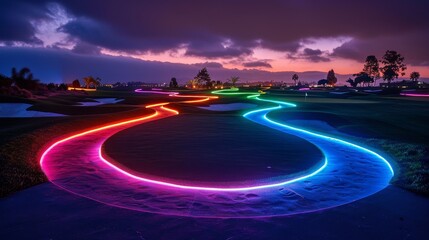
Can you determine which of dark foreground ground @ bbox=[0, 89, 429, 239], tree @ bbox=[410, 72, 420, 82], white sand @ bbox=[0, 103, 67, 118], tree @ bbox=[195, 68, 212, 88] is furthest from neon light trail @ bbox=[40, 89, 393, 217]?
tree @ bbox=[410, 72, 420, 82]

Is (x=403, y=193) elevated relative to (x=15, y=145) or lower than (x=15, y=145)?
lower

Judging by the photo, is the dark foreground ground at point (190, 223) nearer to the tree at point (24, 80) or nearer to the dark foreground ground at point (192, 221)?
the dark foreground ground at point (192, 221)

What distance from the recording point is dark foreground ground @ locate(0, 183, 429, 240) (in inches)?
200

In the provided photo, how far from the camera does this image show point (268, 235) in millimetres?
5094

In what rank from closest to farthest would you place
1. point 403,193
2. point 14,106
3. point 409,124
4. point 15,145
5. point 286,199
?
point 286,199 < point 403,193 < point 15,145 < point 409,124 < point 14,106

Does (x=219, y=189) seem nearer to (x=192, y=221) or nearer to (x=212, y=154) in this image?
(x=192, y=221)

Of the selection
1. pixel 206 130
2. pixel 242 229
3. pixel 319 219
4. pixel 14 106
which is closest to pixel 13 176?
pixel 242 229

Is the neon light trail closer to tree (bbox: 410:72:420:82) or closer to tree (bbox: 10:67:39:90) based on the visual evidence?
tree (bbox: 10:67:39:90)

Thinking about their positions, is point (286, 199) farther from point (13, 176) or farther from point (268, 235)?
point (13, 176)

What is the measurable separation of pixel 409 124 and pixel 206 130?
11.5 m

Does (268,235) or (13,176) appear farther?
(13,176)

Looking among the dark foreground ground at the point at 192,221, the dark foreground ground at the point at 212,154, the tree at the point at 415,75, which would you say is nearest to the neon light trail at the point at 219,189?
the dark foreground ground at the point at 192,221

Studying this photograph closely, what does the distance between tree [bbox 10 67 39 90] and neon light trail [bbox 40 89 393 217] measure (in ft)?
97.5

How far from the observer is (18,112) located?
69.1 ft
